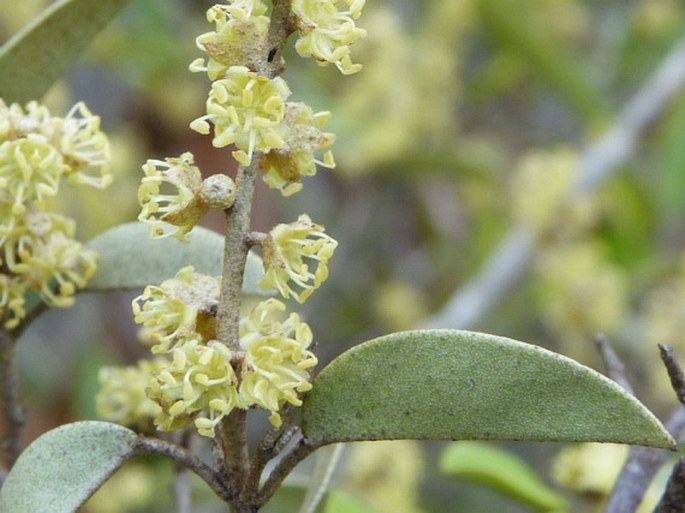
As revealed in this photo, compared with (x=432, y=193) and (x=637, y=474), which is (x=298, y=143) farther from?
(x=432, y=193)

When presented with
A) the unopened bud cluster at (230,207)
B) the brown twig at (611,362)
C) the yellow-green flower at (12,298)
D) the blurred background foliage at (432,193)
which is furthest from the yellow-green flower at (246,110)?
the blurred background foliage at (432,193)

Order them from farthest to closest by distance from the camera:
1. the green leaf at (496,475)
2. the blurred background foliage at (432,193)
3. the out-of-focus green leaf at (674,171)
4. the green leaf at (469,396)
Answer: the out-of-focus green leaf at (674,171)
the blurred background foliage at (432,193)
the green leaf at (496,475)
the green leaf at (469,396)

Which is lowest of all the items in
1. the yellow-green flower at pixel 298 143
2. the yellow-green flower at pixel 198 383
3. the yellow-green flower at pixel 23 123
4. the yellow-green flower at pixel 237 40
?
the yellow-green flower at pixel 198 383

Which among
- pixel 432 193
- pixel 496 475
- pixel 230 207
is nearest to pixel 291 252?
pixel 230 207

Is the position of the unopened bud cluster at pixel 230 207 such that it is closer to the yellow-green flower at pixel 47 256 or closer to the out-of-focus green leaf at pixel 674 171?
the yellow-green flower at pixel 47 256

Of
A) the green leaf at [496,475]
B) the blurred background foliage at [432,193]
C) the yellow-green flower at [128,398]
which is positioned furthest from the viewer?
the blurred background foliage at [432,193]

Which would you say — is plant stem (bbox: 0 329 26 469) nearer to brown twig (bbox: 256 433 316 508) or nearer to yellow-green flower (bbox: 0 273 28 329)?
yellow-green flower (bbox: 0 273 28 329)

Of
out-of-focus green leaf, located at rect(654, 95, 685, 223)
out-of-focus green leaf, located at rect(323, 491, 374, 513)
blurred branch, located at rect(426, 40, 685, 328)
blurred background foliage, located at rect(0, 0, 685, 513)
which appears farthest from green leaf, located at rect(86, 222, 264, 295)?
out-of-focus green leaf, located at rect(654, 95, 685, 223)

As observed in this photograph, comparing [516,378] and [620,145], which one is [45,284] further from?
[620,145]

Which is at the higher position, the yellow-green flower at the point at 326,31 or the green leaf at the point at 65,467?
the yellow-green flower at the point at 326,31
